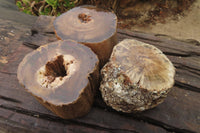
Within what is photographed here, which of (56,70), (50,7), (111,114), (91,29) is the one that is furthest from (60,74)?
(50,7)

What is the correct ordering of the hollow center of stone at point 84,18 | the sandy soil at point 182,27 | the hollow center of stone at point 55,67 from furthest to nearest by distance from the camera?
the sandy soil at point 182,27
the hollow center of stone at point 84,18
the hollow center of stone at point 55,67

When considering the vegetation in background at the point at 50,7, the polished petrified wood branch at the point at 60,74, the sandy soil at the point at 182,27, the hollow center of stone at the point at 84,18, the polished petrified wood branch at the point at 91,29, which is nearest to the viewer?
the polished petrified wood branch at the point at 60,74

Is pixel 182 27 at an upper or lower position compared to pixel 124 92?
lower

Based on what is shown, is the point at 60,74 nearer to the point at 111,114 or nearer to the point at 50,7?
the point at 111,114

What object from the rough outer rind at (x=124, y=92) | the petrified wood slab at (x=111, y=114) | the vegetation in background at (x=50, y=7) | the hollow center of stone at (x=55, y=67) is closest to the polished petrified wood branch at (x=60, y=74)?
the hollow center of stone at (x=55, y=67)

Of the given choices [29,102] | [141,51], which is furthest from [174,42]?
[29,102]

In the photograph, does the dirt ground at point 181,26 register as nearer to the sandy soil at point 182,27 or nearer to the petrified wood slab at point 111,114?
the sandy soil at point 182,27
